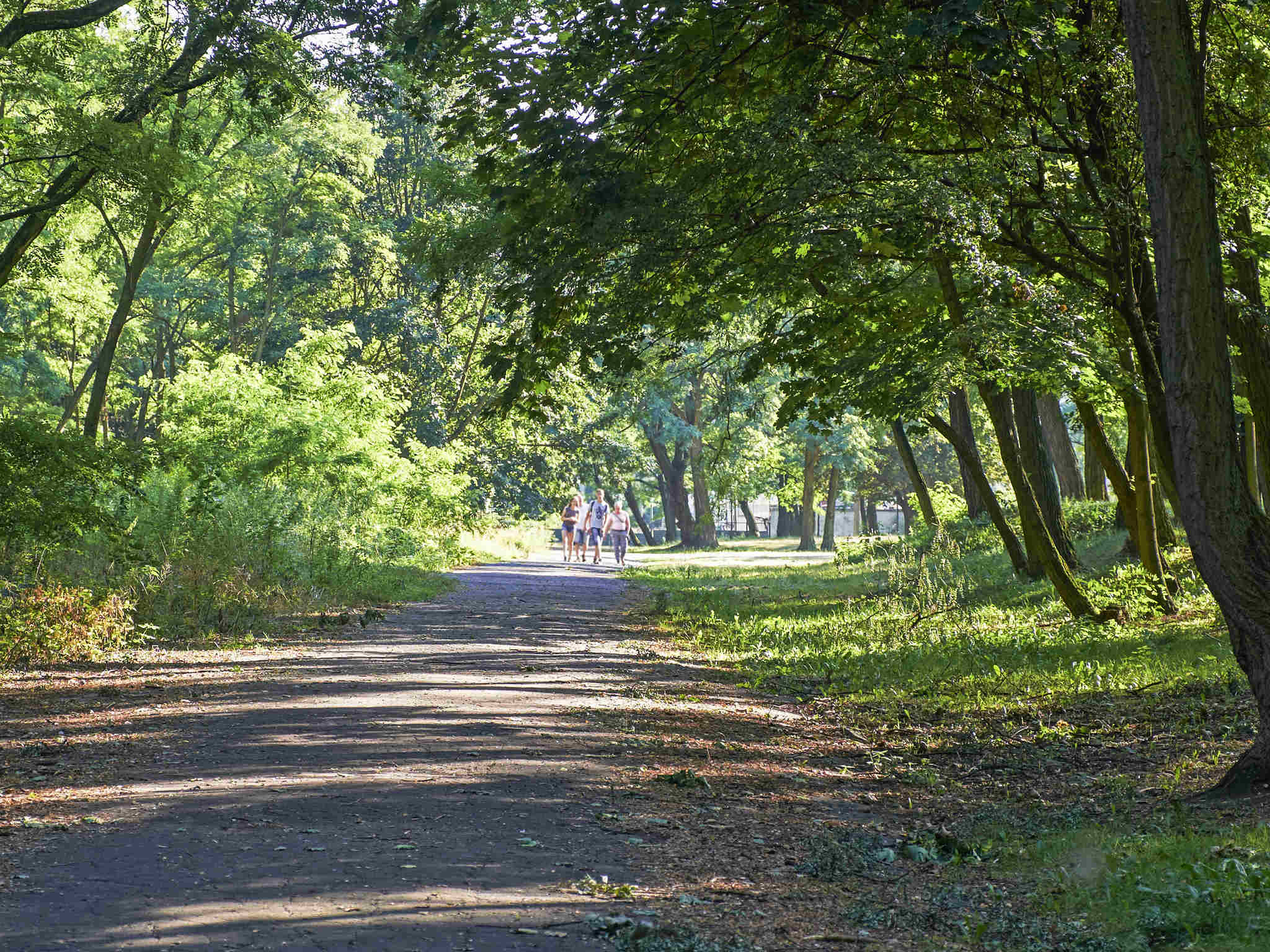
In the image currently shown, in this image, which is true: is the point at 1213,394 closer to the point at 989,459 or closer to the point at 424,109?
the point at 424,109

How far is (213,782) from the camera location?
670 centimetres

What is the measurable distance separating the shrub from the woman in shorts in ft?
86.9

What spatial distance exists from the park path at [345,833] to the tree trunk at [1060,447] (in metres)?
19.8

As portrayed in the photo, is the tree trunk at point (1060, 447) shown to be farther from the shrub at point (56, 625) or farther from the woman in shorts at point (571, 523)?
the shrub at point (56, 625)

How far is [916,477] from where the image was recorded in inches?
1011

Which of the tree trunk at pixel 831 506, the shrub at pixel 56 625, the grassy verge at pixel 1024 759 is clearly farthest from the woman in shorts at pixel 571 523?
the shrub at pixel 56 625

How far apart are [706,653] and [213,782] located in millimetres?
8247

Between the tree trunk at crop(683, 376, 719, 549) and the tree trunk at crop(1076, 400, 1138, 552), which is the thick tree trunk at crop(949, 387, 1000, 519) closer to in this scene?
the tree trunk at crop(1076, 400, 1138, 552)

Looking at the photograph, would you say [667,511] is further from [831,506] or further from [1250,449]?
[1250,449]

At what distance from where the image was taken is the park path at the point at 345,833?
4.30 m

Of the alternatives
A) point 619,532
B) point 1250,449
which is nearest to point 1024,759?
point 1250,449

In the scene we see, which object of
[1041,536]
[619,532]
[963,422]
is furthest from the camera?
[619,532]

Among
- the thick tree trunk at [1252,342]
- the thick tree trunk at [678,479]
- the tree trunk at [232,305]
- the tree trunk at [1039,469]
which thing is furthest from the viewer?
the thick tree trunk at [678,479]

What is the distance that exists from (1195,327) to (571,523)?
33868mm
